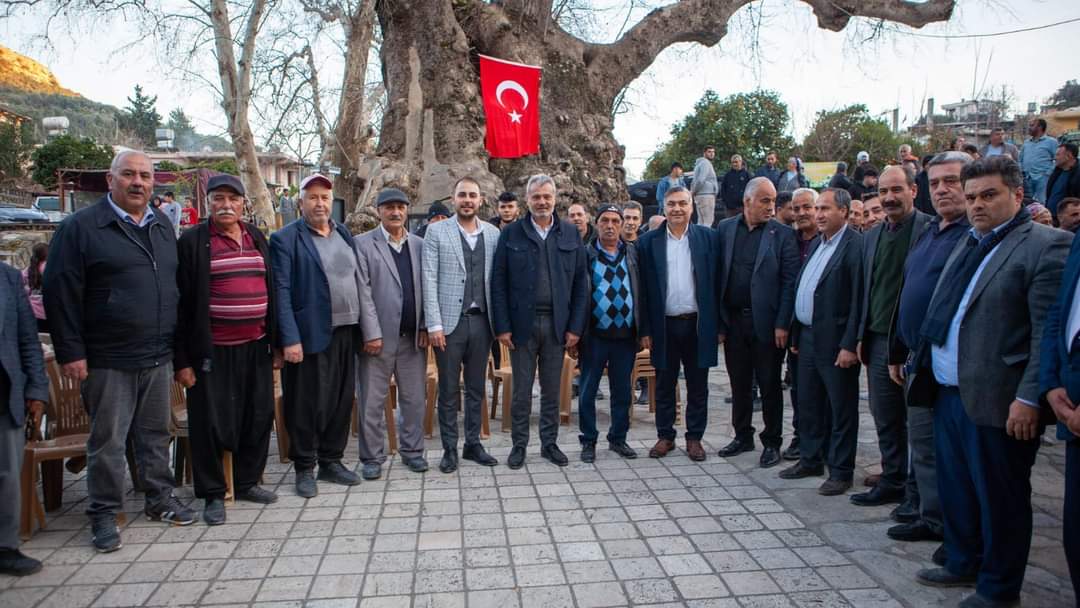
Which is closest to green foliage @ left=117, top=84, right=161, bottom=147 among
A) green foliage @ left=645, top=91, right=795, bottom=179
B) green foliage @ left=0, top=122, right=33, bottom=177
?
green foliage @ left=0, top=122, right=33, bottom=177

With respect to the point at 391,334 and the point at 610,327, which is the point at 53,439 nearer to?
the point at 391,334

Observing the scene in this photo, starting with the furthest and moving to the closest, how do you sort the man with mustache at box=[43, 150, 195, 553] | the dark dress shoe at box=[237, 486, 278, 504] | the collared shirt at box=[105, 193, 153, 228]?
1. the dark dress shoe at box=[237, 486, 278, 504]
2. the collared shirt at box=[105, 193, 153, 228]
3. the man with mustache at box=[43, 150, 195, 553]

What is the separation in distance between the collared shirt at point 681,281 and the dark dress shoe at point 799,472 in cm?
133

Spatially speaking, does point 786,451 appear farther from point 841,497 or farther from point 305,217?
point 305,217

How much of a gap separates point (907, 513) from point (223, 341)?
13.9 ft

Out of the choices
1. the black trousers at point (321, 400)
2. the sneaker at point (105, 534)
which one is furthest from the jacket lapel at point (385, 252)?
the sneaker at point (105, 534)

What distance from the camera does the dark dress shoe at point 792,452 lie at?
533 centimetres

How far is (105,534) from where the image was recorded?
12.7 ft

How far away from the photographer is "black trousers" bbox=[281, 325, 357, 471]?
15.7 ft

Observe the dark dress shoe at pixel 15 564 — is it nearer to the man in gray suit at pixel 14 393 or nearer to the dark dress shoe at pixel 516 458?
the man in gray suit at pixel 14 393

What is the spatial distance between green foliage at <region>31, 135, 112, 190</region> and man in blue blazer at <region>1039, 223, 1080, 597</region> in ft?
120

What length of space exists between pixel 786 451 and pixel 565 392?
1.97 metres

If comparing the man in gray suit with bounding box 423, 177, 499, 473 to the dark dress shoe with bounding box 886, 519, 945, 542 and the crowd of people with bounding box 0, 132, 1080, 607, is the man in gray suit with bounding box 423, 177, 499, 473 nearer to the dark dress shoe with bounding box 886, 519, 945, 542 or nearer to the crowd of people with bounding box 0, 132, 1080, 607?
the crowd of people with bounding box 0, 132, 1080, 607

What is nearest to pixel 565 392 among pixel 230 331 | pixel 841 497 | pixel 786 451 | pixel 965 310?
pixel 786 451
